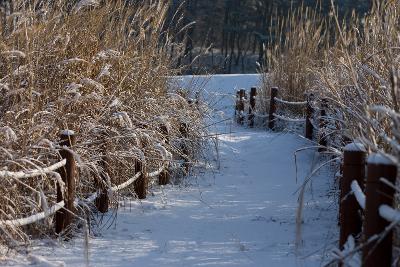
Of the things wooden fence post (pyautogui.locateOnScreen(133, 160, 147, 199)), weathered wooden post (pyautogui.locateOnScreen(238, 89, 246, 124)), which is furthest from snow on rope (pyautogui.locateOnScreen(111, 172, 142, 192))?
weathered wooden post (pyautogui.locateOnScreen(238, 89, 246, 124))

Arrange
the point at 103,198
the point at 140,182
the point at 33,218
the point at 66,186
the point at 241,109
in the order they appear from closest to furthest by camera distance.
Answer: the point at 33,218, the point at 66,186, the point at 103,198, the point at 140,182, the point at 241,109

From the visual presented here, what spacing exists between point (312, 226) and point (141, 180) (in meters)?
1.55

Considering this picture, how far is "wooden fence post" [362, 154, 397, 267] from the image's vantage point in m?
2.27

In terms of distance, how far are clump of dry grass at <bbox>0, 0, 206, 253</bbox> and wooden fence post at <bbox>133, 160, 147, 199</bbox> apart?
0.30 feet

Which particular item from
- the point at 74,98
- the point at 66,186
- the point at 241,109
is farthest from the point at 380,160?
the point at 241,109

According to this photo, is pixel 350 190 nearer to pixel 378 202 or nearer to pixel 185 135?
pixel 378 202

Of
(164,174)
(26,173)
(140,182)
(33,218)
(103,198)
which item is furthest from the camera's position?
(164,174)

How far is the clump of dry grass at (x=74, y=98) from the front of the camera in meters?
4.03

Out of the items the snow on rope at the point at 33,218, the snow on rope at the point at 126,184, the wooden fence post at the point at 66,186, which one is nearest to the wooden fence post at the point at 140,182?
the snow on rope at the point at 126,184

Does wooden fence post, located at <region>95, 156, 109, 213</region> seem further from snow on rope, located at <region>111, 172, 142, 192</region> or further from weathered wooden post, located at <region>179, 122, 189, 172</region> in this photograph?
weathered wooden post, located at <region>179, 122, 189, 172</region>

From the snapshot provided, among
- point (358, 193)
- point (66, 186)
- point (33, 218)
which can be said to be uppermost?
point (358, 193)

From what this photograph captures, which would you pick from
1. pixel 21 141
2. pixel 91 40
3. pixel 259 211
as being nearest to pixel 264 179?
pixel 259 211

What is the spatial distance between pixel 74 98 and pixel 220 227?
4.88 ft

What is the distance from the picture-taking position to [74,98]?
4.39 m
